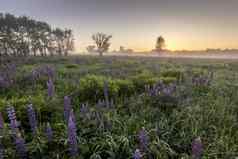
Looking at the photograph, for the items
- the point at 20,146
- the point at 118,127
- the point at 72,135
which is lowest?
the point at 118,127

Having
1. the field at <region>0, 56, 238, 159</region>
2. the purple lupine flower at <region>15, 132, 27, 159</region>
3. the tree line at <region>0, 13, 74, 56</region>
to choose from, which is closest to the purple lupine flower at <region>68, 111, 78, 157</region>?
the field at <region>0, 56, 238, 159</region>

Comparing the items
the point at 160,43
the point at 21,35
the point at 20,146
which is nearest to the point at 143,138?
the point at 20,146

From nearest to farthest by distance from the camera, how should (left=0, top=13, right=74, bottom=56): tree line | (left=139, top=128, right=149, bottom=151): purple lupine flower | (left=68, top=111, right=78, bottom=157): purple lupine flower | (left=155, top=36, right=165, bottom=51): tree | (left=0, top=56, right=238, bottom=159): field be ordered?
(left=68, top=111, right=78, bottom=157): purple lupine flower
(left=139, top=128, right=149, bottom=151): purple lupine flower
(left=0, top=56, right=238, bottom=159): field
(left=0, top=13, right=74, bottom=56): tree line
(left=155, top=36, right=165, bottom=51): tree

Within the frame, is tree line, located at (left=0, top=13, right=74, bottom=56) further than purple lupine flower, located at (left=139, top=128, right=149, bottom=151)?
Yes

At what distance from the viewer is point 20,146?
9.04 ft

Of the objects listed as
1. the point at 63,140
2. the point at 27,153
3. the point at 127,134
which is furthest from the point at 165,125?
the point at 27,153

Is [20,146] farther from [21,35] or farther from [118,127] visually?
[21,35]

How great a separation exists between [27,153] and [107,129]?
4.41 feet

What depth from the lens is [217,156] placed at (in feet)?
10.8

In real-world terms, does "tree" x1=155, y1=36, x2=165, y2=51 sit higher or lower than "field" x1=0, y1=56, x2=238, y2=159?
higher

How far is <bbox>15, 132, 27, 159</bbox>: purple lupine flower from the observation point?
271 centimetres

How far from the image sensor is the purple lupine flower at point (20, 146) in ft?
8.88

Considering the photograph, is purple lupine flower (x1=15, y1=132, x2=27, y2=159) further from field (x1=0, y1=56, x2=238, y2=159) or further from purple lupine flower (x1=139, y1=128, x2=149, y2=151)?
purple lupine flower (x1=139, y1=128, x2=149, y2=151)

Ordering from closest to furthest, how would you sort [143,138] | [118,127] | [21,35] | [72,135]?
[72,135] < [143,138] < [118,127] < [21,35]
